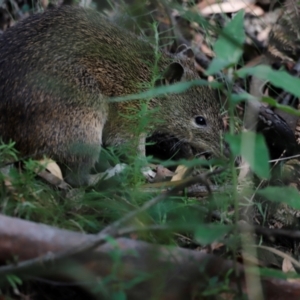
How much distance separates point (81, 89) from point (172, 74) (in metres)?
0.90

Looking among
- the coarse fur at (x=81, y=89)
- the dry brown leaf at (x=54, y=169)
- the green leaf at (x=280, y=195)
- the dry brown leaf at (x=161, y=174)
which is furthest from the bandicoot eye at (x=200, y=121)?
the green leaf at (x=280, y=195)

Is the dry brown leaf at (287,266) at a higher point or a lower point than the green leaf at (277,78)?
lower

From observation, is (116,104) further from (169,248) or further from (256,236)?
(169,248)

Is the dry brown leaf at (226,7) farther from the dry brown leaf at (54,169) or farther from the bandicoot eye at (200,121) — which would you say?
the dry brown leaf at (54,169)

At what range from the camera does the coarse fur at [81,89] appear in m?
4.96

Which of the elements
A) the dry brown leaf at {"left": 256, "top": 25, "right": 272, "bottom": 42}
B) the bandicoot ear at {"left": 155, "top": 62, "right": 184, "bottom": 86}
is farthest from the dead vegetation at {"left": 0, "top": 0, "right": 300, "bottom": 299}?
the dry brown leaf at {"left": 256, "top": 25, "right": 272, "bottom": 42}

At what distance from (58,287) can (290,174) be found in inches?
97.7

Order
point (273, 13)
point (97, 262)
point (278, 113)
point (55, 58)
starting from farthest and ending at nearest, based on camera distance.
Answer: point (273, 13) → point (278, 113) → point (55, 58) → point (97, 262)

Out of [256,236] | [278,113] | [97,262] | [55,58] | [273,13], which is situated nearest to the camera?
[97,262]

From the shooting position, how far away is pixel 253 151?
112 inches

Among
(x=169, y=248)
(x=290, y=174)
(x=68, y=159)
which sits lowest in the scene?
(x=290, y=174)

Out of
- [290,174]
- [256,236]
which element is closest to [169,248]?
[256,236]

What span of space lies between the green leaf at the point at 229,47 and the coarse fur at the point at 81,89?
210 cm

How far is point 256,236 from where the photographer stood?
4434mm
